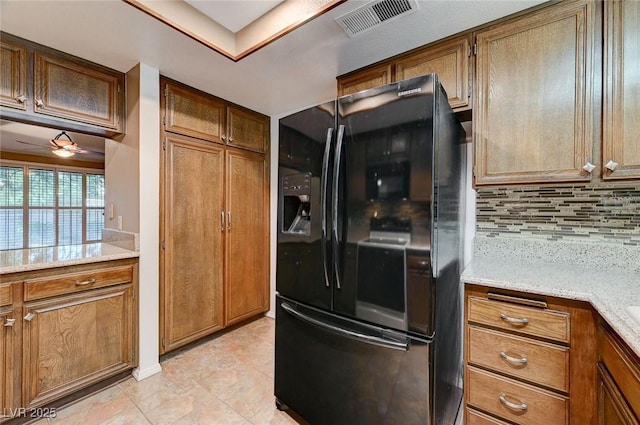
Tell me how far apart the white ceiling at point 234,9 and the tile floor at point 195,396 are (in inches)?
95.1

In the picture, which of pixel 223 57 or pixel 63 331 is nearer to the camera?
pixel 63 331

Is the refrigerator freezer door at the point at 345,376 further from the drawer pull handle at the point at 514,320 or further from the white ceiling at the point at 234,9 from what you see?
the white ceiling at the point at 234,9

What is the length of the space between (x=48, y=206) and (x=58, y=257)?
15.2 feet

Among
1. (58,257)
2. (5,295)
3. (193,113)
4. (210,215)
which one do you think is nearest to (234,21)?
(193,113)

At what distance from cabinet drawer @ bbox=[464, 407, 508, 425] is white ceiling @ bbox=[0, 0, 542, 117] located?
6.48 feet

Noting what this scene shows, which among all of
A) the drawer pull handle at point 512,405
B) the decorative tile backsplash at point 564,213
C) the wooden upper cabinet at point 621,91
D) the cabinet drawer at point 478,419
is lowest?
the cabinet drawer at point 478,419

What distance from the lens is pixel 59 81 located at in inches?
71.3

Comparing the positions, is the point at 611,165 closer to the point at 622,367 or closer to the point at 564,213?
the point at 564,213

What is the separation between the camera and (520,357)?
1197mm

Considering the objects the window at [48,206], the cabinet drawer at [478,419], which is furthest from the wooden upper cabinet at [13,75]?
the window at [48,206]

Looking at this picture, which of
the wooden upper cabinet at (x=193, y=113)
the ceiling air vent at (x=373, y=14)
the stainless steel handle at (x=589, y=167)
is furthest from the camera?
the wooden upper cabinet at (x=193, y=113)

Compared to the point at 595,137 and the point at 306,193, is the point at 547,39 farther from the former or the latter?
the point at 306,193

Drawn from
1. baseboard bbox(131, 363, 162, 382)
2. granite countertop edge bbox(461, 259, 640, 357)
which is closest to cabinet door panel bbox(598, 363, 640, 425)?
granite countertop edge bbox(461, 259, 640, 357)

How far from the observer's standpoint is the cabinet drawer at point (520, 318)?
1.12 m
